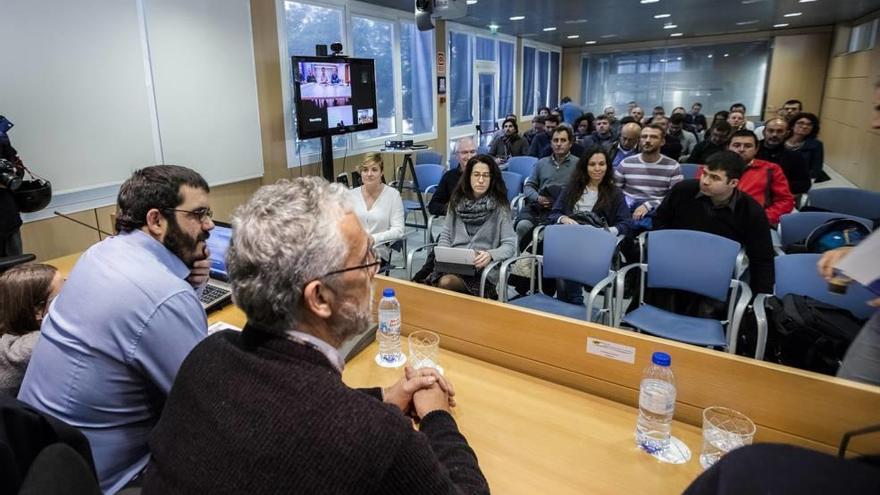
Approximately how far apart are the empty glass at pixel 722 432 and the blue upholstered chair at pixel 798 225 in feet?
7.04

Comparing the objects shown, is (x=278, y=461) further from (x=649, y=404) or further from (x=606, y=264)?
(x=606, y=264)

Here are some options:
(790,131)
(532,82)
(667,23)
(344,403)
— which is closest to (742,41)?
(667,23)

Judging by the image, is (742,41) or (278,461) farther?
(742,41)

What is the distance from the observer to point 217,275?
2.43 metres

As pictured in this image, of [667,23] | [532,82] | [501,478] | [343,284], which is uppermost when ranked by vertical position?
[667,23]

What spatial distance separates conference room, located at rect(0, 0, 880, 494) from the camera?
50.1 inches

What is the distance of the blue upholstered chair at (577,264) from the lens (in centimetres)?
265

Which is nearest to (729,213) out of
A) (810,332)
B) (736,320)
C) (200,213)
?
(736,320)

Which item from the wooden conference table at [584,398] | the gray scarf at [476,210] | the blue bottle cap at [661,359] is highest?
the gray scarf at [476,210]

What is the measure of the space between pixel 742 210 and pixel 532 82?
35.2ft

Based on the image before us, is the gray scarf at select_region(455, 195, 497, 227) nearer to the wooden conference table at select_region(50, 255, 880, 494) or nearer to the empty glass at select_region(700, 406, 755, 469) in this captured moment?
the wooden conference table at select_region(50, 255, 880, 494)

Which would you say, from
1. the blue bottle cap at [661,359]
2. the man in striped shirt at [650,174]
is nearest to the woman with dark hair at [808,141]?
the man in striped shirt at [650,174]

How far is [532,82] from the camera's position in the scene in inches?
504

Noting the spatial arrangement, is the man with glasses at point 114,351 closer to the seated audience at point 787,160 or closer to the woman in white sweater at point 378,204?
the woman in white sweater at point 378,204
